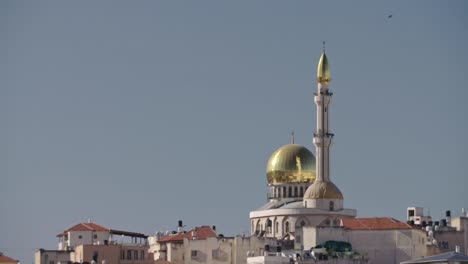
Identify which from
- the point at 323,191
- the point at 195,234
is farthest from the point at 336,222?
the point at 195,234

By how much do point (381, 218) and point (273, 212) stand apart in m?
9.47

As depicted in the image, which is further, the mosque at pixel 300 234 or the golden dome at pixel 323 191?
the golden dome at pixel 323 191

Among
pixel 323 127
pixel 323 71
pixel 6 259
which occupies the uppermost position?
pixel 323 71

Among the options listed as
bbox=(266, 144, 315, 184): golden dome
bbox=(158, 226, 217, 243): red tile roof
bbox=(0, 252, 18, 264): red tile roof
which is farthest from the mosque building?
bbox=(0, 252, 18, 264): red tile roof

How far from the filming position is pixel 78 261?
142 metres

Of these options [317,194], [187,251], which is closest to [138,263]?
[187,251]

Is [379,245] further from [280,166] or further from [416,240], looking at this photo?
[280,166]

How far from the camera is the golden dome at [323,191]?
144375 millimetres

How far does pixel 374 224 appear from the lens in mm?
140750

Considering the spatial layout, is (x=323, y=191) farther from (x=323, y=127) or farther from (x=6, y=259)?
(x=6, y=259)

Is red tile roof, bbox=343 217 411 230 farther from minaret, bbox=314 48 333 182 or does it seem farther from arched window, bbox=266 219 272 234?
arched window, bbox=266 219 272 234

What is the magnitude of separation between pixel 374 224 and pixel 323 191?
516 centimetres

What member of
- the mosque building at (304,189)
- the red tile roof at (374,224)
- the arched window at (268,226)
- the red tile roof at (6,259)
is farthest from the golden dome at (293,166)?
the red tile roof at (6,259)

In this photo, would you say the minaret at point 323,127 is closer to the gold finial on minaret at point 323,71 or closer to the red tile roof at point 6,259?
the gold finial on minaret at point 323,71
